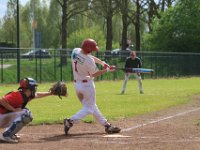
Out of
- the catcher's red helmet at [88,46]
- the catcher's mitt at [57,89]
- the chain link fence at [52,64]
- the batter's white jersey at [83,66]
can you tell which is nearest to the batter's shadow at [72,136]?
the catcher's mitt at [57,89]

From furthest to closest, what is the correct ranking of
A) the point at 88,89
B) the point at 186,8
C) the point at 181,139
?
the point at 186,8 → the point at 88,89 → the point at 181,139

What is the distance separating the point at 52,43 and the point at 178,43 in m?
41.8

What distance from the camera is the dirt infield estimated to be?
9227mm

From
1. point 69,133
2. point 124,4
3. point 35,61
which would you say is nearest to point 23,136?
point 69,133

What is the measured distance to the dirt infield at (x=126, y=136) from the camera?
30.3ft

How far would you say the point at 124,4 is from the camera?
182 ft

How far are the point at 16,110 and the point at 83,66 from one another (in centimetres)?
177

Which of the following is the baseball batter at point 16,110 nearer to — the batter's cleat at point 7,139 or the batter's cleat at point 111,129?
the batter's cleat at point 7,139

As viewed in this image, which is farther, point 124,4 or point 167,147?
point 124,4

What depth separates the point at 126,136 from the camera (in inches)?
416

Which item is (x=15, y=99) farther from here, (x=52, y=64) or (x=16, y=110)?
(x=52, y=64)

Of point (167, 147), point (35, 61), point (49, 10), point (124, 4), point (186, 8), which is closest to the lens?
point (167, 147)

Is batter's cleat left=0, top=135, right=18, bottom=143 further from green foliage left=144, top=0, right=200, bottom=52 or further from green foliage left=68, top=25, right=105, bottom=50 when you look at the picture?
green foliage left=68, top=25, right=105, bottom=50

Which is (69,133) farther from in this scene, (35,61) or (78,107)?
(35,61)
